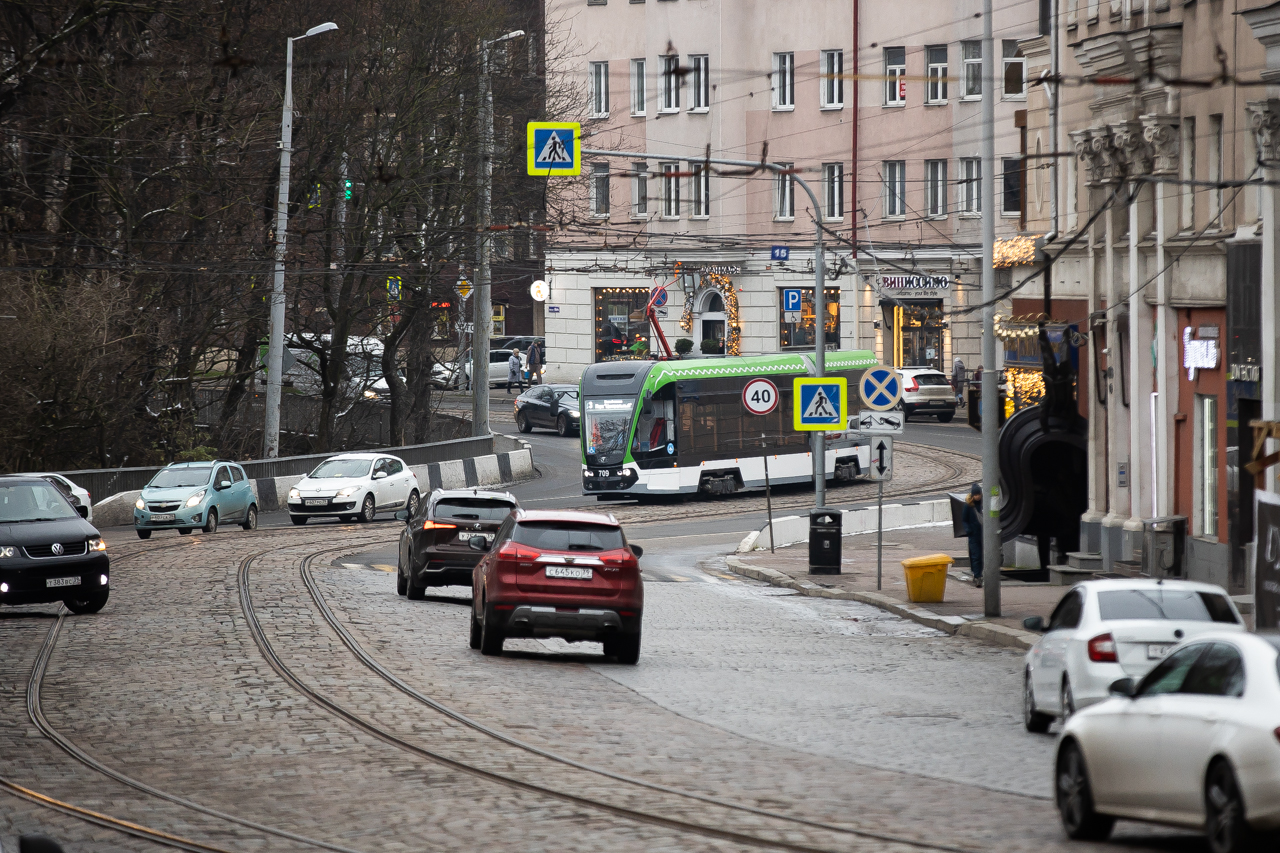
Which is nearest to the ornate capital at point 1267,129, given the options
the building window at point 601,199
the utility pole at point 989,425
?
the utility pole at point 989,425

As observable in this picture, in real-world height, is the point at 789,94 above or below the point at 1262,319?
above

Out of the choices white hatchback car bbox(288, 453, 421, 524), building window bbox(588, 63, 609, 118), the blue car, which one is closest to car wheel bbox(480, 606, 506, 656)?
the blue car

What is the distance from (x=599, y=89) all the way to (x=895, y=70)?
1314 cm

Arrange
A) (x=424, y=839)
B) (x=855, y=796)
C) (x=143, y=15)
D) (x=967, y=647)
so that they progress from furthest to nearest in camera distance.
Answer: (x=143, y=15)
(x=967, y=647)
(x=855, y=796)
(x=424, y=839)

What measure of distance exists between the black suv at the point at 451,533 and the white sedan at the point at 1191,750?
14.8m

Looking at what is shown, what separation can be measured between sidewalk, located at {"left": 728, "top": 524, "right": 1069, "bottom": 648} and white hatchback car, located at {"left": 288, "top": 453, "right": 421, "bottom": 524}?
31.3 ft

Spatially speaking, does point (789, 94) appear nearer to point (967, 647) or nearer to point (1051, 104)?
point (1051, 104)

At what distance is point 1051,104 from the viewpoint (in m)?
33.5

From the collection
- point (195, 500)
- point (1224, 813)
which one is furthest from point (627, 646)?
point (195, 500)

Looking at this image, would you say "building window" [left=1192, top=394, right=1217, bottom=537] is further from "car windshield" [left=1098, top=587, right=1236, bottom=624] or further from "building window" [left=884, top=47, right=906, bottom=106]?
"building window" [left=884, top=47, right=906, bottom=106]

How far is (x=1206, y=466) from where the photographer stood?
2619cm

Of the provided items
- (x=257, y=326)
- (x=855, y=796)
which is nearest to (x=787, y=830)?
(x=855, y=796)

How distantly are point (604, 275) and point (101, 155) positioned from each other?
3512 centimetres

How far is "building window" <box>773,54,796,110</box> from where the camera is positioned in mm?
67062
